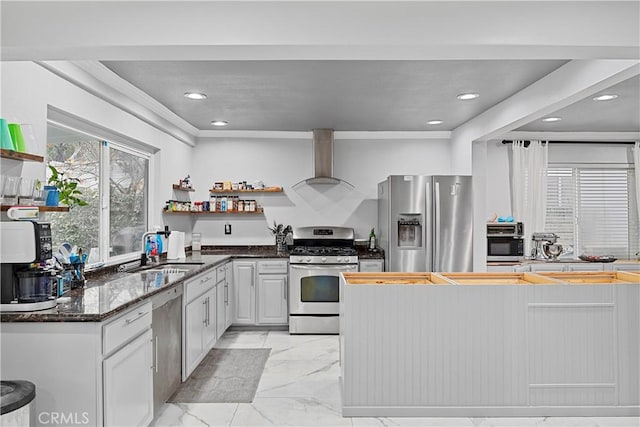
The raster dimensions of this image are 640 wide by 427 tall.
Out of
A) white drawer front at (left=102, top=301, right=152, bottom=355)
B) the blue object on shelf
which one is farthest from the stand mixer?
the blue object on shelf

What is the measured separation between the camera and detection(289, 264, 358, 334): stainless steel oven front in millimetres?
5488

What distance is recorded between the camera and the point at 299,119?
5383 mm

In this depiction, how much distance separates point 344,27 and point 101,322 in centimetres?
179

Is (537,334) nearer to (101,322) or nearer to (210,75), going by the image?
(101,322)

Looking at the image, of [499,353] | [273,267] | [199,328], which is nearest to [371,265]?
[273,267]

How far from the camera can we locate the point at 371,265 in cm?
560

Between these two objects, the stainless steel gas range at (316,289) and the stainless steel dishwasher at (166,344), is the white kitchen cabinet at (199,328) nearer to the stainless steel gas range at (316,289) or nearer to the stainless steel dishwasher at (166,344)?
the stainless steel dishwasher at (166,344)

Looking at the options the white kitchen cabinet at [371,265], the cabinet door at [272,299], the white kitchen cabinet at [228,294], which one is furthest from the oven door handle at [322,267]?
the white kitchen cabinet at [228,294]

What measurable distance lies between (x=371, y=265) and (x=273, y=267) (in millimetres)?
1127

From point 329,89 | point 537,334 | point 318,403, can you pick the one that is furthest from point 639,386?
point 329,89

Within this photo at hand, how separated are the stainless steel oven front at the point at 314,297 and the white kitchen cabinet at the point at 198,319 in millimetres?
1106

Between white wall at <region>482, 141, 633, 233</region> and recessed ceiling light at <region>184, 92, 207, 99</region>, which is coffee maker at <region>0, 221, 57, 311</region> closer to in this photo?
recessed ceiling light at <region>184, 92, 207, 99</region>

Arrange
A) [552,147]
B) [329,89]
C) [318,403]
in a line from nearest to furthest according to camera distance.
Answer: [318,403], [329,89], [552,147]

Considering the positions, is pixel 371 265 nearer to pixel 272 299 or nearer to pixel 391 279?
pixel 272 299
